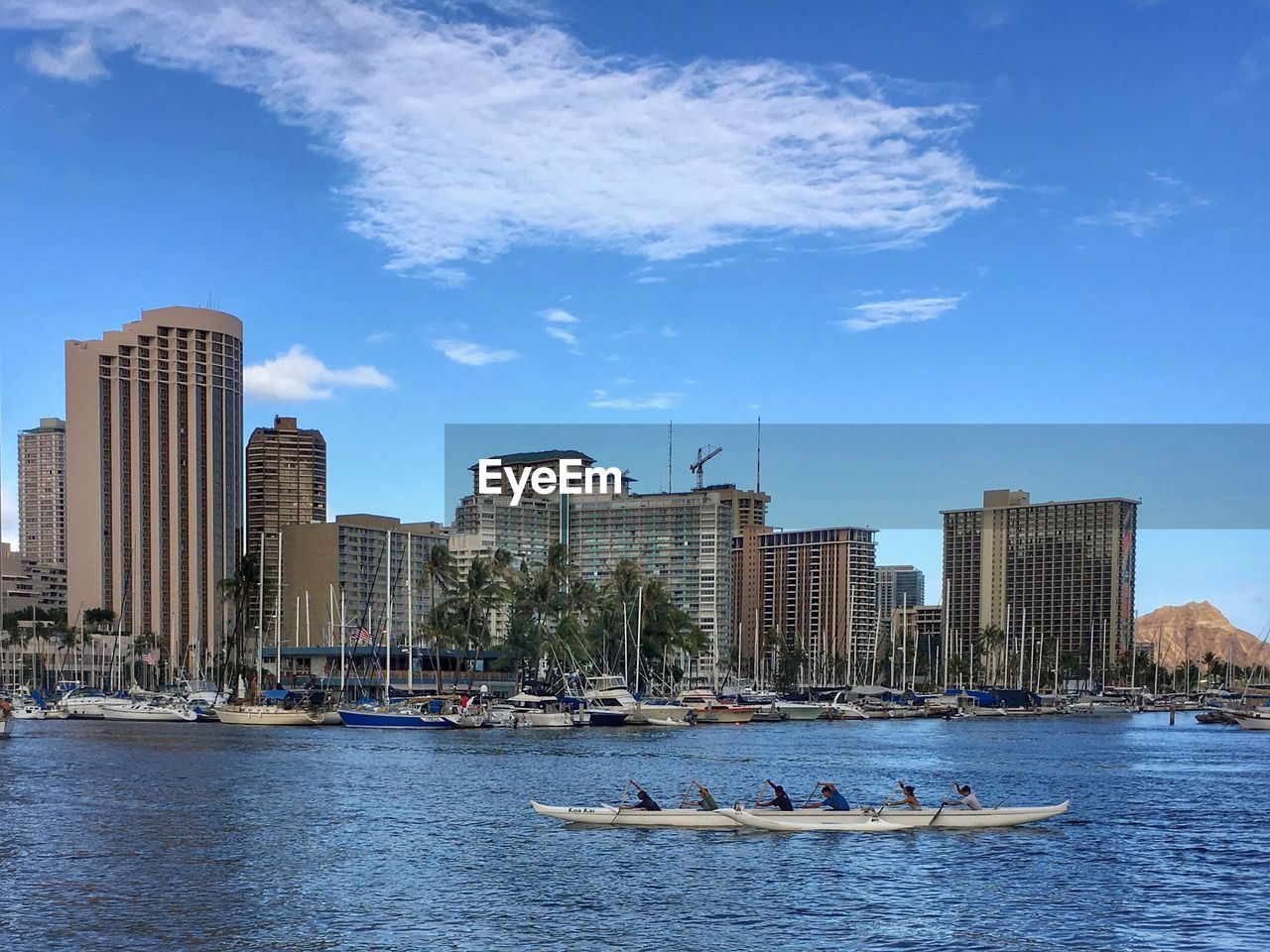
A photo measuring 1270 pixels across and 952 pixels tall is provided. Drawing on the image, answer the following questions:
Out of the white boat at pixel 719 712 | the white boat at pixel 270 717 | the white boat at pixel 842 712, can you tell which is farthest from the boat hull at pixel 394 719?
the white boat at pixel 842 712

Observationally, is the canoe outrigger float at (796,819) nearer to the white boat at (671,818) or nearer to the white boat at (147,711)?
the white boat at (671,818)

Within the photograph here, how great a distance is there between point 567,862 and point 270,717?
94.1 m

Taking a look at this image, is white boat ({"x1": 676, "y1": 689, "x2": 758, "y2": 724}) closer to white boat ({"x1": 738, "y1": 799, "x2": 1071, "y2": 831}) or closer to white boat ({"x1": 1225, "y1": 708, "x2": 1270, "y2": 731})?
white boat ({"x1": 1225, "y1": 708, "x2": 1270, "y2": 731})

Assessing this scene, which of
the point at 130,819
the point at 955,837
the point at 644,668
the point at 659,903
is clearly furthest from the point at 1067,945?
the point at 644,668

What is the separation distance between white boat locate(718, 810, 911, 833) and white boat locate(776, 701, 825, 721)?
11560 cm

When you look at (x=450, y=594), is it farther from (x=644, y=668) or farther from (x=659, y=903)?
(x=659, y=903)

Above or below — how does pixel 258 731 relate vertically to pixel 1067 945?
below

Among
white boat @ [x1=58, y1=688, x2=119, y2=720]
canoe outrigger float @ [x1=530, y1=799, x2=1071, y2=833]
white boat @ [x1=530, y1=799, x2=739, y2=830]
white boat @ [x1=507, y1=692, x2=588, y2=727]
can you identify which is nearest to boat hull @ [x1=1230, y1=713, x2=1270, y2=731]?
white boat @ [x1=507, y1=692, x2=588, y2=727]

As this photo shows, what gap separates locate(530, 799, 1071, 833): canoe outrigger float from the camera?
60.3 metres

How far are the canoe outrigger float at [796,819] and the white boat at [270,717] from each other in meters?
84.0

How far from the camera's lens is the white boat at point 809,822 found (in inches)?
2372

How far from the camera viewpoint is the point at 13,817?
210 ft

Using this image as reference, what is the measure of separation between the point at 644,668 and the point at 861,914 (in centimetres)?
14910

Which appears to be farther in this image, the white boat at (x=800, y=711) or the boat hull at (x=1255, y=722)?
the white boat at (x=800, y=711)
